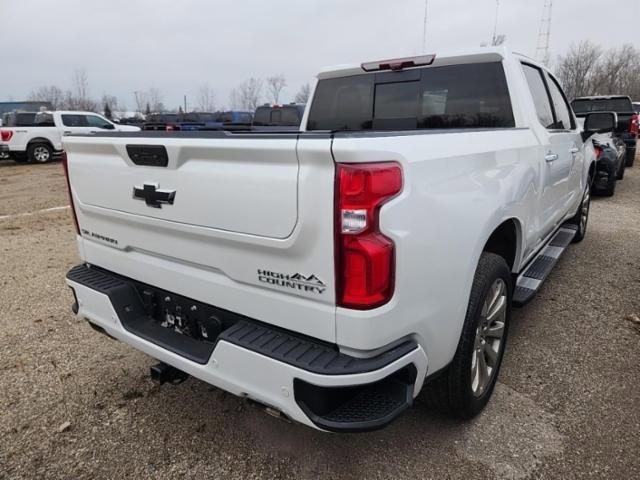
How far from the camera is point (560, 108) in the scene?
4.37 m

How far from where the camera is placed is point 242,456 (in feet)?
8.02

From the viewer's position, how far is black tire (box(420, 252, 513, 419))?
91.7 inches

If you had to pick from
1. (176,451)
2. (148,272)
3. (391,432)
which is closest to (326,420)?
(391,432)

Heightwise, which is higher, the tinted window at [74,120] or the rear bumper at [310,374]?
the tinted window at [74,120]

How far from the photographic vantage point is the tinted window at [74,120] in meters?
16.9

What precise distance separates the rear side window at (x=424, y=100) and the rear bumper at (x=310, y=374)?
209 cm

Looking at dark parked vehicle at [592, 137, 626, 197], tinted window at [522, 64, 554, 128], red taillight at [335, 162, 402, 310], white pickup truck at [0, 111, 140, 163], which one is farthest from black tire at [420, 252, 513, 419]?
white pickup truck at [0, 111, 140, 163]

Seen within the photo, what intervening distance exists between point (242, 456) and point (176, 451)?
348 mm

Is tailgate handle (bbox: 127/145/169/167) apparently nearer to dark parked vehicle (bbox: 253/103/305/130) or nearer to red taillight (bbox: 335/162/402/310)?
red taillight (bbox: 335/162/402/310)

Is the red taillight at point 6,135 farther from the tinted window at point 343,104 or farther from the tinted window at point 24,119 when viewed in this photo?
the tinted window at point 343,104

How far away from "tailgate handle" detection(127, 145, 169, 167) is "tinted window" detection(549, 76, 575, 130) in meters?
3.27

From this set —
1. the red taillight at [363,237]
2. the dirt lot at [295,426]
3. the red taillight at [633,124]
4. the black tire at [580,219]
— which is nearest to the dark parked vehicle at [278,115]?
the red taillight at [633,124]

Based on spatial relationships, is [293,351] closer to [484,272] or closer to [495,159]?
[484,272]

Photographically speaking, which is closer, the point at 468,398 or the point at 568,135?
the point at 468,398
